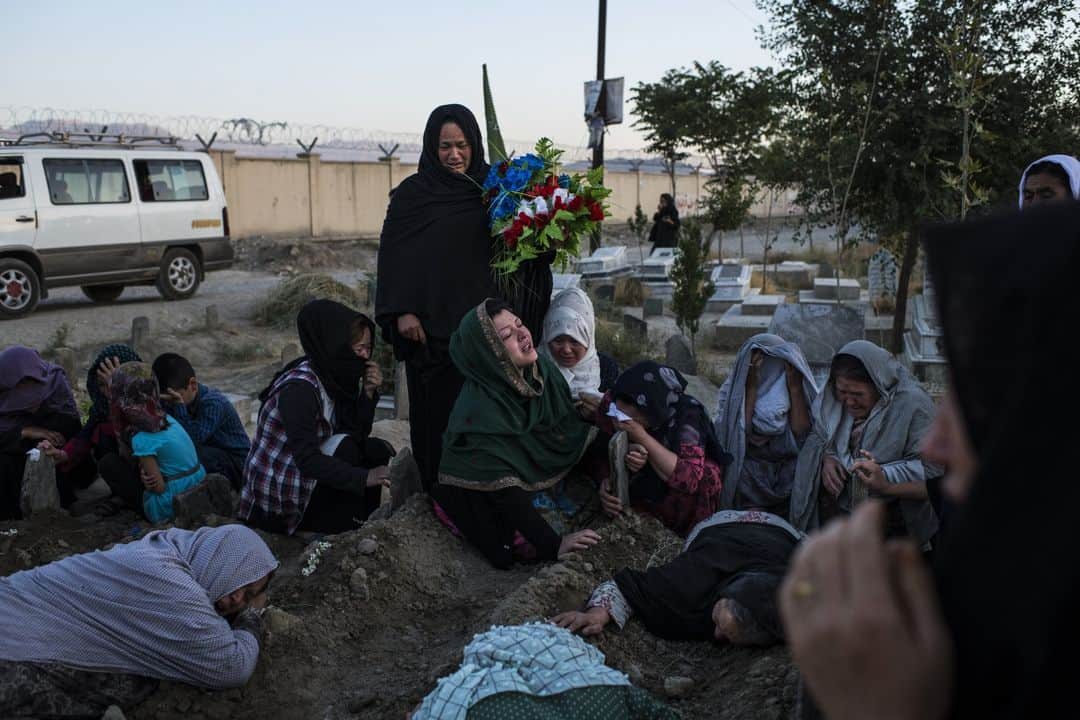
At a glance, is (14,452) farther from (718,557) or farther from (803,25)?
(803,25)

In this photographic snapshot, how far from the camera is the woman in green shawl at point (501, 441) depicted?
3992 mm

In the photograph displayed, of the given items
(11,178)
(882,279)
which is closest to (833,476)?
(882,279)

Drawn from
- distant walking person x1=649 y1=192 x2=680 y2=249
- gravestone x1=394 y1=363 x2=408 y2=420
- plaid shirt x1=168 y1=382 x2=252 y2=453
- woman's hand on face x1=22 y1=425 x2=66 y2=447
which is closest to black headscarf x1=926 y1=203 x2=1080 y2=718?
plaid shirt x1=168 y1=382 x2=252 y2=453

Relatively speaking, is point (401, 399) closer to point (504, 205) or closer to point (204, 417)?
point (204, 417)

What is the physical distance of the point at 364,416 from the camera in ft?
16.1

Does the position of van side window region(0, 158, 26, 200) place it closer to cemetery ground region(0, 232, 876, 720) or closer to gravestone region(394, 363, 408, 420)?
gravestone region(394, 363, 408, 420)

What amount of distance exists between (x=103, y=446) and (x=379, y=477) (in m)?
1.76

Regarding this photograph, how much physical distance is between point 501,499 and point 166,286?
12.1 metres

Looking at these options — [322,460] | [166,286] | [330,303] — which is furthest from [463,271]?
[166,286]

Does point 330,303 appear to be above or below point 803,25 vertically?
below

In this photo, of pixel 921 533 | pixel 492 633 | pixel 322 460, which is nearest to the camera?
pixel 492 633

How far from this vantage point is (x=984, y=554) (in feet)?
3.13

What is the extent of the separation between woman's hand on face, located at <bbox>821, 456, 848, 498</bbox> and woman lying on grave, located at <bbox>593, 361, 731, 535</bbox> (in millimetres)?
426

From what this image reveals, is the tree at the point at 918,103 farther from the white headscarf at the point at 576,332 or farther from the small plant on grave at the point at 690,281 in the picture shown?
the white headscarf at the point at 576,332
